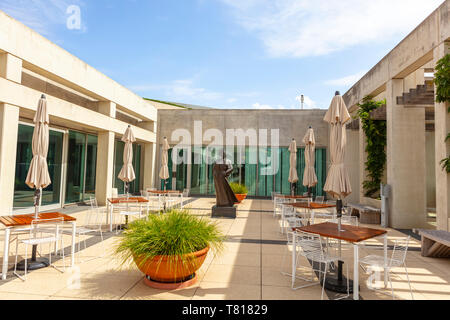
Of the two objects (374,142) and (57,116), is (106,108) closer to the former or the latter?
(57,116)

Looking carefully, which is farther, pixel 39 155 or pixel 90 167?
pixel 90 167

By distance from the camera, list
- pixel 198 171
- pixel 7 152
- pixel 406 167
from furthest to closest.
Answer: pixel 198 171 → pixel 406 167 → pixel 7 152

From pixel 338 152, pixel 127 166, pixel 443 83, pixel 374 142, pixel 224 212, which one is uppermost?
pixel 443 83

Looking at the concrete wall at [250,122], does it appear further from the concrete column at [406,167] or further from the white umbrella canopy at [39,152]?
the white umbrella canopy at [39,152]

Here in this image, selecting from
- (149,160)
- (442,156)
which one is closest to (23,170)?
(149,160)

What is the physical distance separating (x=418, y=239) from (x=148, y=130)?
15.5m

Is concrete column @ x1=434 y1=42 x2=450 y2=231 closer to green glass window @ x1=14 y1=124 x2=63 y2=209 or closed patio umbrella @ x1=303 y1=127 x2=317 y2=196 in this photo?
closed patio umbrella @ x1=303 y1=127 x2=317 y2=196

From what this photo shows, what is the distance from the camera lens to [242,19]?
30.8 feet

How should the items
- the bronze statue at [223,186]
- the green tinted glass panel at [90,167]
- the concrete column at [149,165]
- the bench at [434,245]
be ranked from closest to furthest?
the bench at [434,245], the bronze statue at [223,186], the green tinted glass panel at [90,167], the concrete column at [149,165]

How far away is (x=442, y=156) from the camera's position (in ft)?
22.8

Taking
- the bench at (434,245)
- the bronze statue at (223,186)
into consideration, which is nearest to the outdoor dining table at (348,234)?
the bench at (434,245)

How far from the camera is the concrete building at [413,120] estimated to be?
7.08 metres

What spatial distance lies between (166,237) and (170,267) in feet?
1.34
